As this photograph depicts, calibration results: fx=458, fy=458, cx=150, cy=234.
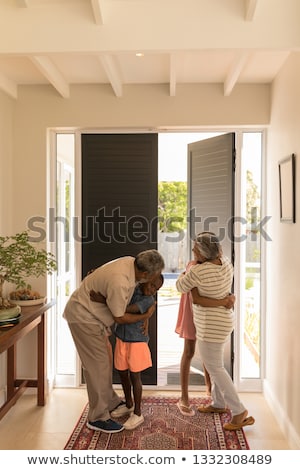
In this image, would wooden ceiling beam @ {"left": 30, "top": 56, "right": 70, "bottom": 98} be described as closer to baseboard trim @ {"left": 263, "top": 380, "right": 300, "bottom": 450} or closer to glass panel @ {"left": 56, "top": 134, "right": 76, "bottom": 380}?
glass panel @ {"left": 56, "top": 134, "right": 76, "bottom": 380}

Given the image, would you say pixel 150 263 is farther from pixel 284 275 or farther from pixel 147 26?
pixel 147 26

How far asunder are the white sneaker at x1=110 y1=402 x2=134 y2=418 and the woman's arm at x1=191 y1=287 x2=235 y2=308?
1025 millimetres

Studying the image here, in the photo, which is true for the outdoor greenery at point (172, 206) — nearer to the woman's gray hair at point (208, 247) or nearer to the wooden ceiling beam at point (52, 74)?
the woman's gray hair at point (208, 247)

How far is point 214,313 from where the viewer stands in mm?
3242

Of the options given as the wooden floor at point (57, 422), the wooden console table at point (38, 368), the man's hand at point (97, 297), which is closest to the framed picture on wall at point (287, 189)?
the man's hand at point (97, 297)

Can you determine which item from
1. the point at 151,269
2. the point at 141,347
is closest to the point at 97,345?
the point at 141,347

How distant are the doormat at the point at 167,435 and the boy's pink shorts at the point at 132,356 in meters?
0.44

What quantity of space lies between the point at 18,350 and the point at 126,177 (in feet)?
5.91

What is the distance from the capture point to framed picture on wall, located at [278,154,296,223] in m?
3.03

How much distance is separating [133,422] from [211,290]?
1115 mm

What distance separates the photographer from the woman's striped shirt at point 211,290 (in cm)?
317
